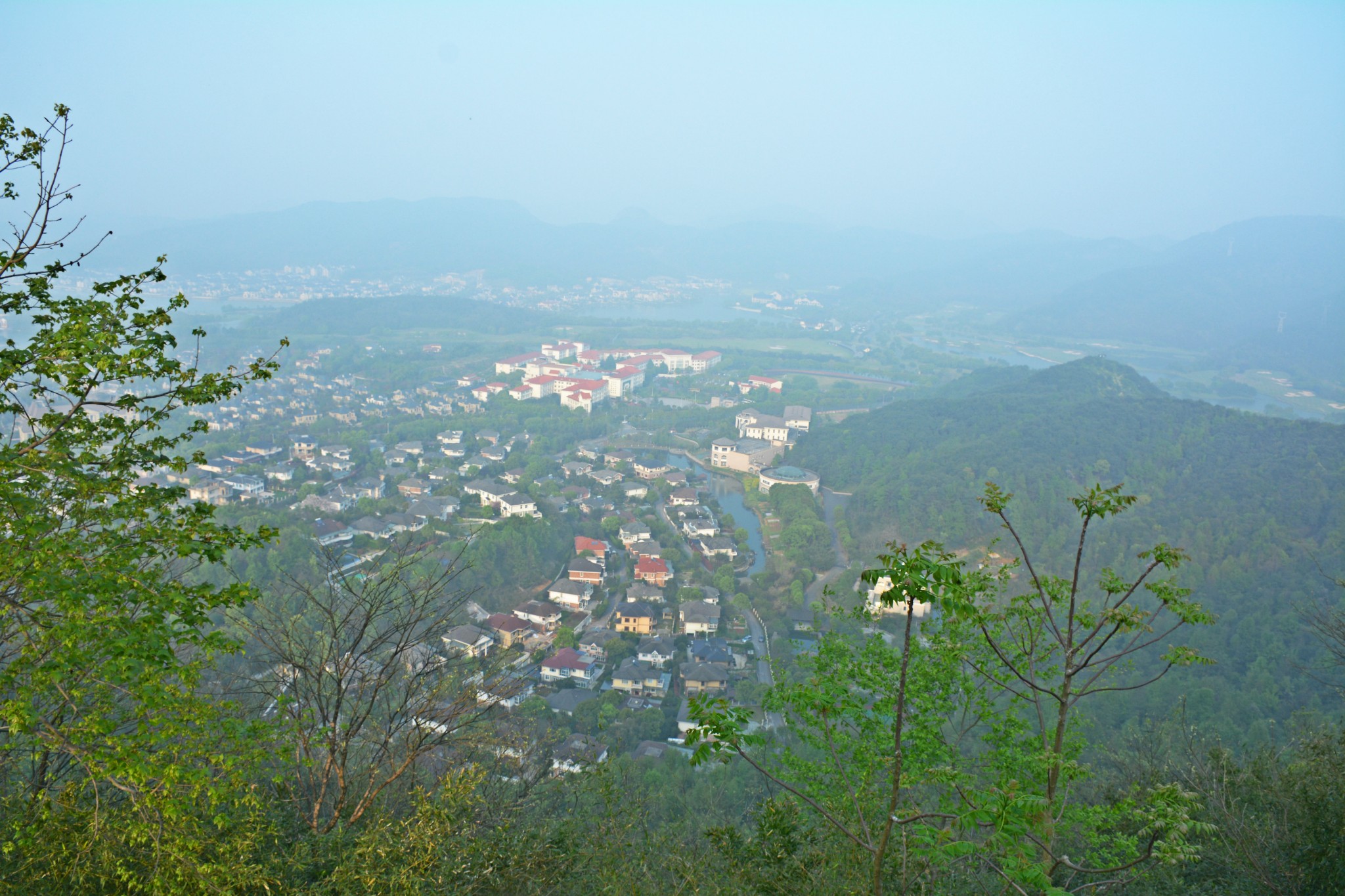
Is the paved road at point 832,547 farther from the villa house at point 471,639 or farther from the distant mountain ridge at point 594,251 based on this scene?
the distant mountain ridge at point 594,251

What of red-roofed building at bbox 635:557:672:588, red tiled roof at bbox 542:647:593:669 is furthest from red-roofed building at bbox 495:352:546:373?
red tiled roof at bbox 542:647:593:669

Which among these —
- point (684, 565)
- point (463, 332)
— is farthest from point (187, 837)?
point (463, 332)

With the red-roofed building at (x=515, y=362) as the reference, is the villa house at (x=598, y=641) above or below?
below

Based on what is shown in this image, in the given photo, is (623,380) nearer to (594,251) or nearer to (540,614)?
(540,614)

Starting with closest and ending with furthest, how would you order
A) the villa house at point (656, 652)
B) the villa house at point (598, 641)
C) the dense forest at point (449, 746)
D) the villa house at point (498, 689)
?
the dense forest at point (449, 746) < the villa house at point (498, 689) < the villa house at point (656, 652) < the villa house at point (598, 641)

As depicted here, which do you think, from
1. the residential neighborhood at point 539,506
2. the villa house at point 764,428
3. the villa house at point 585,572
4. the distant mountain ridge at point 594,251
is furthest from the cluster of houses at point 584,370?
the distant mountain ridge at point 594,251

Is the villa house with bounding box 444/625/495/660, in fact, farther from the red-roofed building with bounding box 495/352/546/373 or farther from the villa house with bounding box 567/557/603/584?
the red-roofed building with bounding box 495/352/546/373
